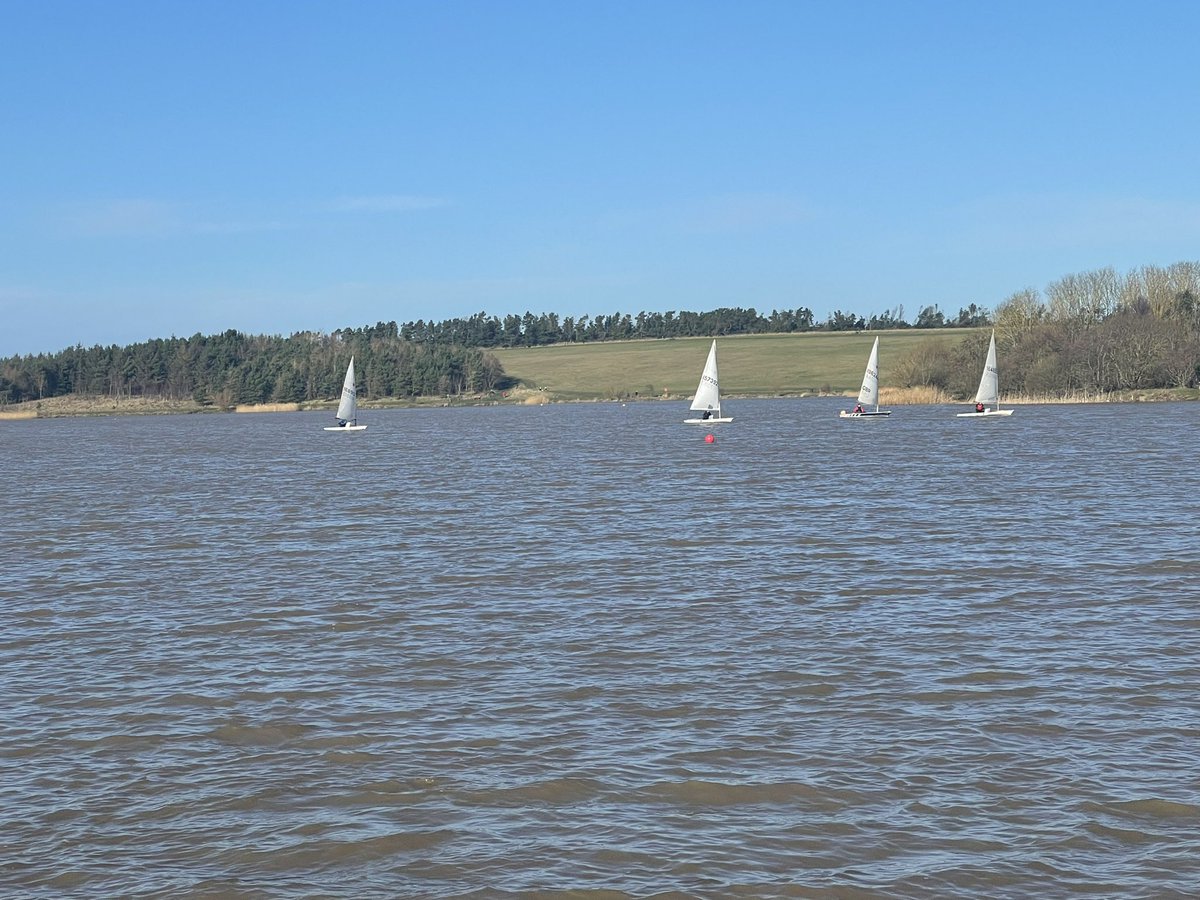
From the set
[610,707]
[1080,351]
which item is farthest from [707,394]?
[610,707]

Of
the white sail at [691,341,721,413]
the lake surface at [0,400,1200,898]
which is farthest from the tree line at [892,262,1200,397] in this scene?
the lake surface at [0,400,1200,898]

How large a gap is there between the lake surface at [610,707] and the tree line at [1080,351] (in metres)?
112

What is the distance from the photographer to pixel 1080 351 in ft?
463

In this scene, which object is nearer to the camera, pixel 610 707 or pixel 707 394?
pixel 610 707

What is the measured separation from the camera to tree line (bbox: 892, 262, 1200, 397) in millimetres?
141125

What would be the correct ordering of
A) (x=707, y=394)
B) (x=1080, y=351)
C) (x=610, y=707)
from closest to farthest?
1. (x=610, y=707)
2. (x=707, y=394)
3. (x=1080, y=351)

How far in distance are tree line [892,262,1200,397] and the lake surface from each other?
4423 inches

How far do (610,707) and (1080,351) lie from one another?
448ft

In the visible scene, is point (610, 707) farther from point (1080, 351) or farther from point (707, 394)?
point (1080, 351)

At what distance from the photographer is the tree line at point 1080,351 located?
463ft

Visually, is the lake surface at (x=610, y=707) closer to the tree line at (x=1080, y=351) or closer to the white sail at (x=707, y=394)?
the white sail at (x=707, y=394)

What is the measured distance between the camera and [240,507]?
40.9 m

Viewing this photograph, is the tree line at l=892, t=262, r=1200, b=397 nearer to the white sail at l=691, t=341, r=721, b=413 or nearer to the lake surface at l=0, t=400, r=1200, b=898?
the white sail at l=691, t=341, r=721, b=413

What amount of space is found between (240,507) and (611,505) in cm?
1141
